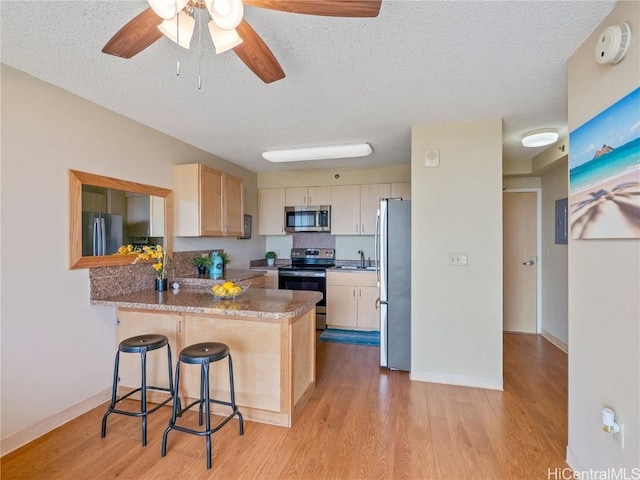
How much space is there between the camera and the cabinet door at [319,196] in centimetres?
484

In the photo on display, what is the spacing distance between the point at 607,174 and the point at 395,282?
1942 mm

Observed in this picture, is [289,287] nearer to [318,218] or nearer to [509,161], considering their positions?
[318,218]

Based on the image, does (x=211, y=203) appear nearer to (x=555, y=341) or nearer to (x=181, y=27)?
(x=181, y=27)

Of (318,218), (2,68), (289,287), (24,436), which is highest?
(2,68)

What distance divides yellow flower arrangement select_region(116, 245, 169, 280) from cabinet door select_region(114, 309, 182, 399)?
461mm

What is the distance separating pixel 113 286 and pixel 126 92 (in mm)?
1536

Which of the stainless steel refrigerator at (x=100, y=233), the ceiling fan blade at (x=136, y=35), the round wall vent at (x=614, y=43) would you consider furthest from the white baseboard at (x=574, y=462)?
the stainless steel refrigerator at (x=100, y=233)

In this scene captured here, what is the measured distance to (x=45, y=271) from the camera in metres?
2.13

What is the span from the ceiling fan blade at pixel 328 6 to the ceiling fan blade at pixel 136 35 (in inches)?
17.1

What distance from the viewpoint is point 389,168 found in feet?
15.1

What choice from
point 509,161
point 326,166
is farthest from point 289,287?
point 509,161

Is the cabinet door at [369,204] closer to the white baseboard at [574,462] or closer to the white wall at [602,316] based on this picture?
the white wall at [602,316]

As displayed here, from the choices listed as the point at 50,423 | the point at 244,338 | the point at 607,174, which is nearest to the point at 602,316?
the point at 607,174

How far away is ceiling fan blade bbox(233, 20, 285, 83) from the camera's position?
4.53 ft
